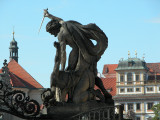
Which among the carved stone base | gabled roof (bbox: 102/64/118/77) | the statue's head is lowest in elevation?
the carved stone base

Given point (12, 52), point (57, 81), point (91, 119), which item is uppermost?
point (12, 52)

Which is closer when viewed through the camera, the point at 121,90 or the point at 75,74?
the point at 75,74

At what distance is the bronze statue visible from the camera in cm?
1132

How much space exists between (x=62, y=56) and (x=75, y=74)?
0.44 m

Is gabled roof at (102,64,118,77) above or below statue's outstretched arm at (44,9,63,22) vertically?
above

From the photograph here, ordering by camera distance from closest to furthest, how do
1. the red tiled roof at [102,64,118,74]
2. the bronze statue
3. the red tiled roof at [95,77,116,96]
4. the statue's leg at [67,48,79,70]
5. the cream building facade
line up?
1. the bronze statue
2. the statue's leg at [67,48,79,70]
3. the cream building facade
4. the red tiled roof at [95,77,116,96]
5. the red tiled roof at [102,64,118,74]

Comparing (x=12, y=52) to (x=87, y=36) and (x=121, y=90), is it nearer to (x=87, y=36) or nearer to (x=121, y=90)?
(x=121, y=90)

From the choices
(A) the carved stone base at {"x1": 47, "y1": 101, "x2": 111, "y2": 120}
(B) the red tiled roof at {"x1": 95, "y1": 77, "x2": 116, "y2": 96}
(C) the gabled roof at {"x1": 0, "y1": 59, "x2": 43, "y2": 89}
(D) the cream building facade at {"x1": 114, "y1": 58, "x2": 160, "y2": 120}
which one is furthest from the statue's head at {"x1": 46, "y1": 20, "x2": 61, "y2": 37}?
(B) the red tiled roof at {"x1": 95, "y1": 77, "x2": 116, "y2": 96}

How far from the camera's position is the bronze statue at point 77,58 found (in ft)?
37.1

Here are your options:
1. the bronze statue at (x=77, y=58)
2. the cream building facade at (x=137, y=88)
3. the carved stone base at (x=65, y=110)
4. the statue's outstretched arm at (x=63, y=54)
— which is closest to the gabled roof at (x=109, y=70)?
the cream building facade at (x=137, y=88)

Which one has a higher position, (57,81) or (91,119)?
(57,81)

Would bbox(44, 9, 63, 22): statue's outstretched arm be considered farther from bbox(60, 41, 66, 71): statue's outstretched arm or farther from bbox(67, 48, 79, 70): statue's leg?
bbox(67, 48, 79, 70): statue's leg

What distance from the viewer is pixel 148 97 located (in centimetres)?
10875

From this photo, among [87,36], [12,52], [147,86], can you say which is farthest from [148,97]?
[87,36]
